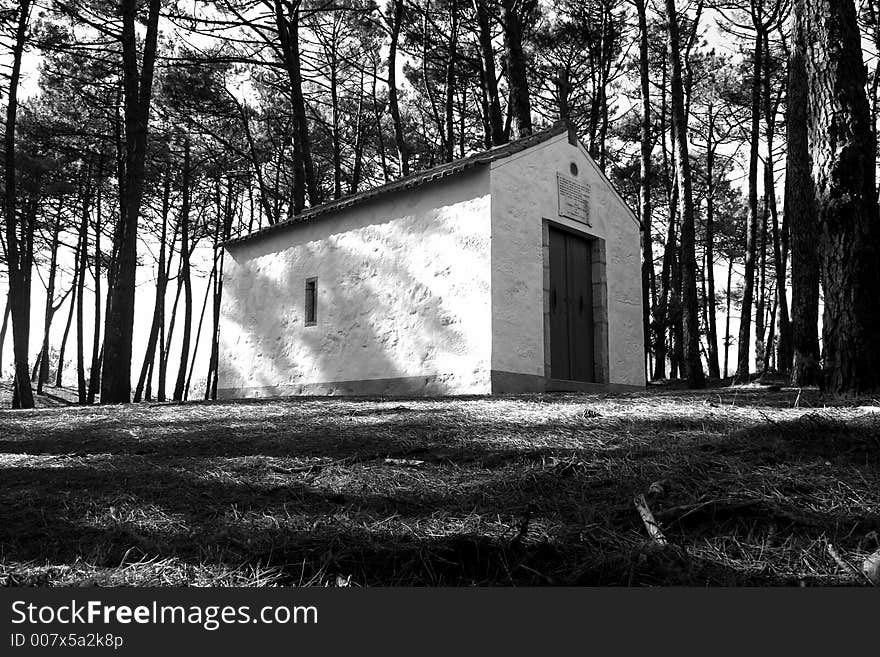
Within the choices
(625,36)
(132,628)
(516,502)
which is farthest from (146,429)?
(625,36)

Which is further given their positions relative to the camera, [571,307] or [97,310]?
[97,310]

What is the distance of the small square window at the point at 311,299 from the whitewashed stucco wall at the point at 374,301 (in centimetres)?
17

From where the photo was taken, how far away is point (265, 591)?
2238mm

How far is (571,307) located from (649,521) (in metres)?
9.92

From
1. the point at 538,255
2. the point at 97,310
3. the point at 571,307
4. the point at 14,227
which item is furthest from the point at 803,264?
the point at 97,310

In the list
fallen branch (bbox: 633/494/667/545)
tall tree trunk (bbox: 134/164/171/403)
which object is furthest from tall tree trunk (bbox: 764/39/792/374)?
tall tree trunk (bbox: 134/164/171/403)

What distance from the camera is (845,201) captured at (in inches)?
228

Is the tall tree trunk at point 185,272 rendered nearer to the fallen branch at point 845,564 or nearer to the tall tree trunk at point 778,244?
the tall tree trunk at point 778,244

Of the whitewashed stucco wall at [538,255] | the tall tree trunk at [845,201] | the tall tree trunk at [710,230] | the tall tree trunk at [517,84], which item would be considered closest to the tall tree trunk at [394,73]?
the tall tree trunk at [517,84]

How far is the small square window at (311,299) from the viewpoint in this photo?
1420cm

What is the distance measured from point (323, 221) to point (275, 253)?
1673mm

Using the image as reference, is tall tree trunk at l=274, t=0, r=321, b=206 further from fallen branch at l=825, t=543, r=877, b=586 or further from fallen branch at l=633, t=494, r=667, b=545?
fallen branch at l=825, t=543, r=877, b=586

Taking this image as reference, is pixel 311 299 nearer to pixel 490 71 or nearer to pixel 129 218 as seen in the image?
Answer: pixel 129 218

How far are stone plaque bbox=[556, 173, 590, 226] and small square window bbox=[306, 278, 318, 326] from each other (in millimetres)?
4936
